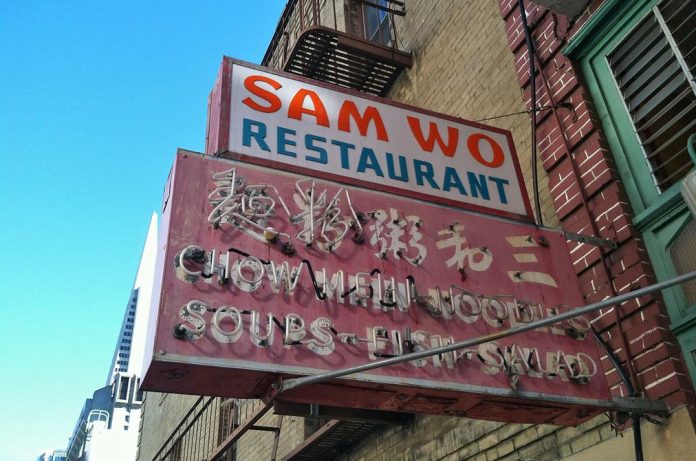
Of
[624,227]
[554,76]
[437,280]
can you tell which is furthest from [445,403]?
[554,76]

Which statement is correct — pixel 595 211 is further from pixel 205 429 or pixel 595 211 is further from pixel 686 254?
pixel 205 429

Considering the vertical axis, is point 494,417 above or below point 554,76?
below

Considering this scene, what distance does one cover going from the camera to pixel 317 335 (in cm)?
352

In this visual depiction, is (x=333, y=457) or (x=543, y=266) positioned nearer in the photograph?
(x=543, y=266)

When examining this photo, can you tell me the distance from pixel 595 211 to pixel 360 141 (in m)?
1.85

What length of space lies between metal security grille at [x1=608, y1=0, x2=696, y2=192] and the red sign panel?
1.11 metres

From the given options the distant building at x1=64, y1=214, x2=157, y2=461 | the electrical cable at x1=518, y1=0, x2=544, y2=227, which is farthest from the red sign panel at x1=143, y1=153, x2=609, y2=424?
the distant building at x1=64, y1=214, x2=157, y2=461

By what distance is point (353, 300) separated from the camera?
3.75 metres

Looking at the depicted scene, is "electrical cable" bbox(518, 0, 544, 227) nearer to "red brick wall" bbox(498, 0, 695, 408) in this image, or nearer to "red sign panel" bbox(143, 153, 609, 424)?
"red brick wall" bbox(498, 0, 695, 408)

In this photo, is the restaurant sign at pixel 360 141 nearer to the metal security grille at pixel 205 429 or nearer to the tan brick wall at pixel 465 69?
the tan brick wall at pixel 465 69

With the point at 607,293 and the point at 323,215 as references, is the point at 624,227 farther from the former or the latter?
the point at 323,215

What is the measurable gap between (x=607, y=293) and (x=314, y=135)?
91.2 inches

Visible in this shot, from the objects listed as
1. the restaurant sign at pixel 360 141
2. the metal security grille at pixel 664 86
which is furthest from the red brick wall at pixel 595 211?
the restaurant sign at pixel 360 141

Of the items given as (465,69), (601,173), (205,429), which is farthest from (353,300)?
(205,429)
